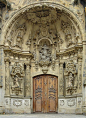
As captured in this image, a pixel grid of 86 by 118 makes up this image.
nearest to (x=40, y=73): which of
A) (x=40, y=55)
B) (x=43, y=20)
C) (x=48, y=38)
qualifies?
(x=40, y=55)

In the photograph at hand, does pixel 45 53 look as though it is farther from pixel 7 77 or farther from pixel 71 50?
pixel 7 77

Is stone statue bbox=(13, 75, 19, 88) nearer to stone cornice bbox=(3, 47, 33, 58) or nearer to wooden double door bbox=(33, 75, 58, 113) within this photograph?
wooden double door bbox=(33, 75, 58, 113)

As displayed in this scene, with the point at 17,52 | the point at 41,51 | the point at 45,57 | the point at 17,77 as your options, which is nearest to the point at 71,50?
the point at 45,57

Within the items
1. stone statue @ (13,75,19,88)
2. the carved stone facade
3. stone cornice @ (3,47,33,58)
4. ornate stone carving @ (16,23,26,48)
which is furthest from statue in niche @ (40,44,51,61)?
stone statue @ (13,75,19,88)

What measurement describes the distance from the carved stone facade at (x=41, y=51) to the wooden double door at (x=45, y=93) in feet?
0.94

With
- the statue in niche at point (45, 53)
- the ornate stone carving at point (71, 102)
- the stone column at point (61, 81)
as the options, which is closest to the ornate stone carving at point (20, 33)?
the statue in niche at point (45, 53)

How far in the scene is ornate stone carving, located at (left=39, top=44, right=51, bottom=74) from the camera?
1435cm

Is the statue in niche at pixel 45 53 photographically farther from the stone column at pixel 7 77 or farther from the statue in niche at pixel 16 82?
the stone column at pixel 7 77

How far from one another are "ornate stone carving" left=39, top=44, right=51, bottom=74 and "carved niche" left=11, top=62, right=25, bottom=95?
1.37 meters

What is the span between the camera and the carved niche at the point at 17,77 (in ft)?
44.2

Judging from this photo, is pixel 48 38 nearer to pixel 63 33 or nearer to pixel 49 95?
pixel 63 33

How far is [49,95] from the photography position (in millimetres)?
14211

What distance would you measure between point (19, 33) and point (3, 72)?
8.75 feet

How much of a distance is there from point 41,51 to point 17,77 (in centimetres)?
242
